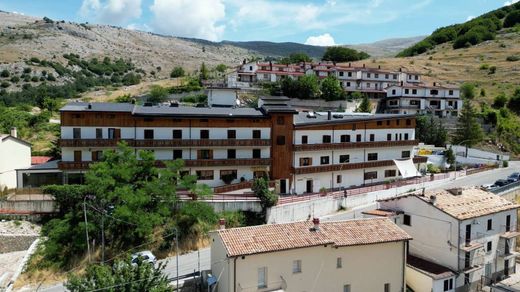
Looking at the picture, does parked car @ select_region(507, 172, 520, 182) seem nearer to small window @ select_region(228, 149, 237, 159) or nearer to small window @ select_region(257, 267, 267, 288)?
small window @ select_region(228, 149, 237, 159)

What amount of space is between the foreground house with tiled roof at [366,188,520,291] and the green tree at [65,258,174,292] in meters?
19.3

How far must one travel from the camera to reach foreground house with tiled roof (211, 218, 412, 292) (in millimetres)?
26031

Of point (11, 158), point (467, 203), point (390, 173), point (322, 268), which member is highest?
point (11, 158)

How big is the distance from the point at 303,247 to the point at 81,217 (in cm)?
2031

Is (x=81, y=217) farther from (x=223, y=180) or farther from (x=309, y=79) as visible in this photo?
(x=309, y=79)

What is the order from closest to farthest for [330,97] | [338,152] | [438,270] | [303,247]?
[303,247]
[438,270]
[338,152]
[330,97]

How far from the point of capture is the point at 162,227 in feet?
127

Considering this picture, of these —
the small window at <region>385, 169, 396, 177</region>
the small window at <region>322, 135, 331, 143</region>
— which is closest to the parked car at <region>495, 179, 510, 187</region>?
the small window at <region>385, 169, 396, 177</region>

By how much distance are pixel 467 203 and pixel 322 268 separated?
50.3ft

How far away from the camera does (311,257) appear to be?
2758 cm

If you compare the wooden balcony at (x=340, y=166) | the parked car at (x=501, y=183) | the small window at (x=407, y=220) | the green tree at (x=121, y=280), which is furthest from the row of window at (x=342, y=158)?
the green tree at (x=121, y=280)

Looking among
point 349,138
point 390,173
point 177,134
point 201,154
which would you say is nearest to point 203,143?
point 201,154

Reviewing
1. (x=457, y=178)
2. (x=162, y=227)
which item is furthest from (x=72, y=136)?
(x=457, y=178)

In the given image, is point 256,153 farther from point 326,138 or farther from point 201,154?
point 326,138
